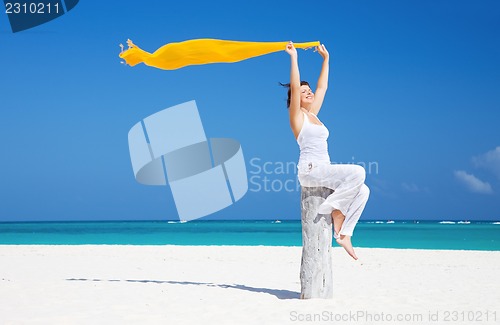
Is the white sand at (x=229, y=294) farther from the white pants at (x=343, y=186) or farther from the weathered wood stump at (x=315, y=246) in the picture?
the white pants at (x=343, y=186)

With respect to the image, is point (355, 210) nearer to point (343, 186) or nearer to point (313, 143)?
point (343, 186)

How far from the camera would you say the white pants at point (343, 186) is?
6.41 m

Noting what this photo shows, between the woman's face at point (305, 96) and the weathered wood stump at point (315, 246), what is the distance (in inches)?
40.6

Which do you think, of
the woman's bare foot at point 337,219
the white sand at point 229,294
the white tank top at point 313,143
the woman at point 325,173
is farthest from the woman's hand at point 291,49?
the white sand at point 229,294

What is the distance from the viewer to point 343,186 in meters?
6.48

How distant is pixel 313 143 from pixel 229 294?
237 centimetres

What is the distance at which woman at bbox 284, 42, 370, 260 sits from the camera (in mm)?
6426

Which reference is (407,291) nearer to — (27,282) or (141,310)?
(141,310)

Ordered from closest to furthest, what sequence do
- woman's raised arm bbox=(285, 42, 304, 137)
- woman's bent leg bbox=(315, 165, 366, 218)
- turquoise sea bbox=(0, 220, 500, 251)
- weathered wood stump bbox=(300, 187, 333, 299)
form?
1. woman's bent leg bbox=(315, 165, 366, 218)
2. woman's raised arm bbox=(285, 42, 304, 137)
3. weathered wood stump bbox=(300, 187, 333, 299)
4. turquoise sea bbox=(0, 220, 500, 251)

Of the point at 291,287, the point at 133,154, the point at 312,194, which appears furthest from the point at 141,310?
the point at 133,154

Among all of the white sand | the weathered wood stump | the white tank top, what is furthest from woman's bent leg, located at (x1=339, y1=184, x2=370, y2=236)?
the white sand

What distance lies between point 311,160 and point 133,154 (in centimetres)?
395

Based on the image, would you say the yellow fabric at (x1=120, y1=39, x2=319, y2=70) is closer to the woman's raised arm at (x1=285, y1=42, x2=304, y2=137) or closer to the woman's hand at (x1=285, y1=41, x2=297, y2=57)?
the woman's hand at (x1=285, y1=41, x2=297, y2=57)

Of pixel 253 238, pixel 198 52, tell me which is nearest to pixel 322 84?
pixel 198 52
